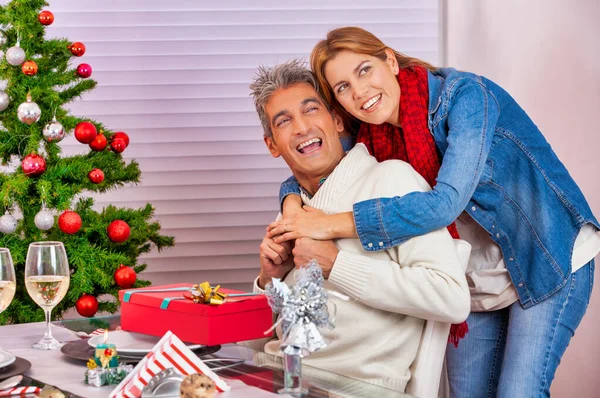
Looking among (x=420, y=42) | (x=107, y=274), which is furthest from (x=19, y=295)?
(x=420, y=42)

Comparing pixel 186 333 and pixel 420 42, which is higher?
pixel 420 42

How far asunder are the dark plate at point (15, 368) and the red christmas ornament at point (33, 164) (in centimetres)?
120

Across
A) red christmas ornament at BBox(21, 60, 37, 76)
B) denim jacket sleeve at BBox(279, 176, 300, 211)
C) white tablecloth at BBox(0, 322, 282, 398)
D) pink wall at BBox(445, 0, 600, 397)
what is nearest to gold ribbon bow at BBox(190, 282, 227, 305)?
white tablecloth at BBox(0, 322, 282, 398)

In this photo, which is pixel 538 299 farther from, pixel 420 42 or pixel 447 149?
pixel 420 42

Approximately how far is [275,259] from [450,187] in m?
0.44

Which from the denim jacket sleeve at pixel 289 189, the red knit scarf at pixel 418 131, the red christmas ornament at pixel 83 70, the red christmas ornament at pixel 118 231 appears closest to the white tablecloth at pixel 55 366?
the denim jacket sleeve at pixel 289 189

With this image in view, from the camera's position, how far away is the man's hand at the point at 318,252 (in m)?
1.72

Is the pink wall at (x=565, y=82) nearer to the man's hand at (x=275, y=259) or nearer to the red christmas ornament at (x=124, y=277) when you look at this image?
the man's hand at (x=275, y=259)

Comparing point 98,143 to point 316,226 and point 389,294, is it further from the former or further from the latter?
point 389,294

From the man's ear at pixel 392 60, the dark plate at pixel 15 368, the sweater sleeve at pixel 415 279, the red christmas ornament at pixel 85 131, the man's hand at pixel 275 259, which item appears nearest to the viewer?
the dark plate at pixel 15 368

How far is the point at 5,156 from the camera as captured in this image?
2.62m

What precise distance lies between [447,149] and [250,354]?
0.69m

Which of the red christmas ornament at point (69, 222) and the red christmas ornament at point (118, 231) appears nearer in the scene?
the red christmas ornament at point (69, 222)

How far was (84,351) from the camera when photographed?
1.49 meters
